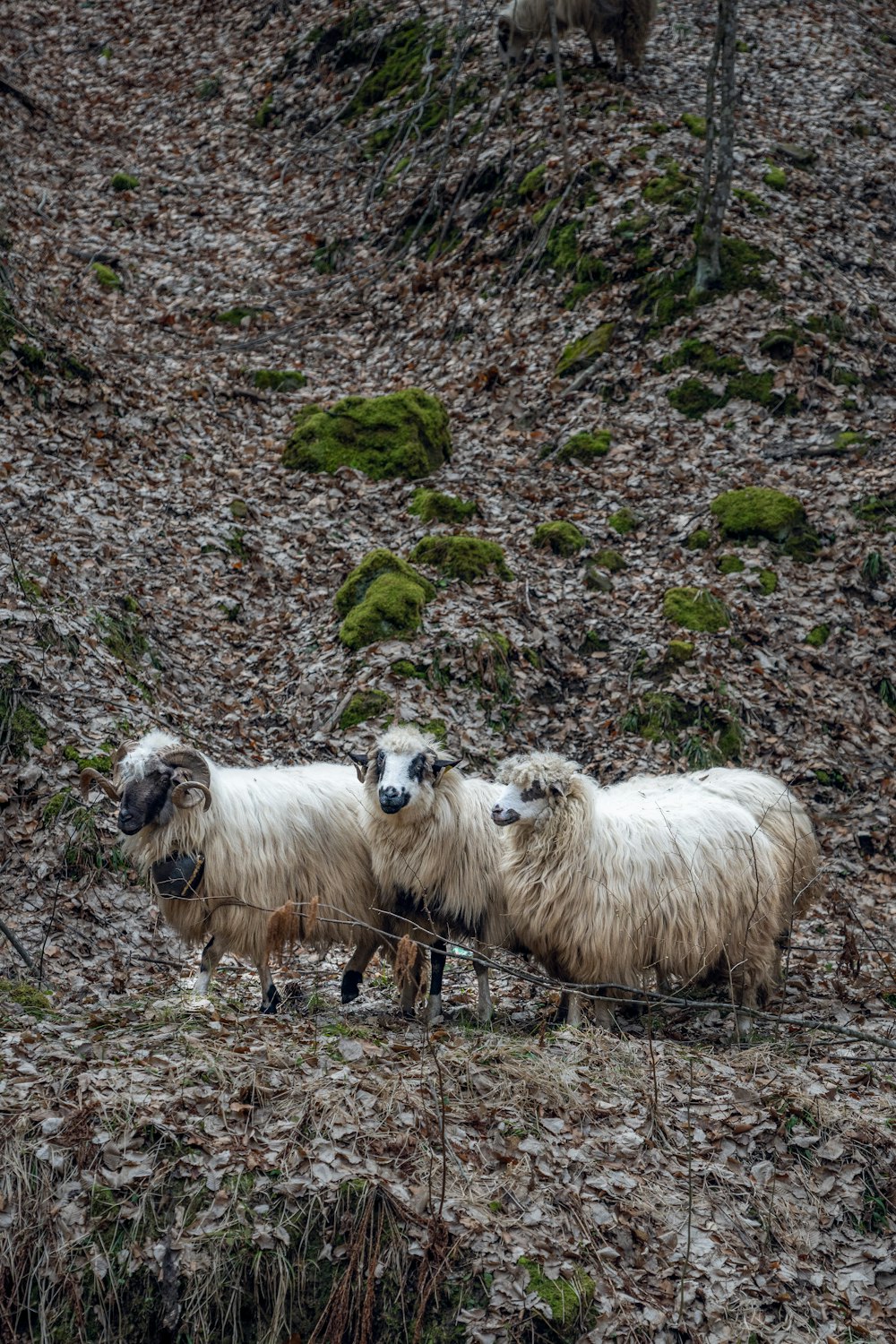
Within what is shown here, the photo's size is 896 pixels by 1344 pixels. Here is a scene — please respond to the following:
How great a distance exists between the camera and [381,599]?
11.9m

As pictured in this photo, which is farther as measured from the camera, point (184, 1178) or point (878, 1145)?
point (878, 1145)

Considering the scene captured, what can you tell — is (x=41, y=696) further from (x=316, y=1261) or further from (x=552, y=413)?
(x=552, y=413)

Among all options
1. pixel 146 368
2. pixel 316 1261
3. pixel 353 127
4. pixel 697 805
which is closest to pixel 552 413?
pixel 146 368

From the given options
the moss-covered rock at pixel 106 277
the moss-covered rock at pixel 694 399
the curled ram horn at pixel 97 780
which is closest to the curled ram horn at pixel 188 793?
the curled ram horn at pixel 97 780

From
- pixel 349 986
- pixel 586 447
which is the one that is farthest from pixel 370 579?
pixel 349 986

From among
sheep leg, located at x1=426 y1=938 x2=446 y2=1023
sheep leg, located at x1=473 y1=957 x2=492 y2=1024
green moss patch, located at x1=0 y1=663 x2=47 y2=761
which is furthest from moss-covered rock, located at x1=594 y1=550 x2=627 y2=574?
green moss patch, located at x1=0 y1=663 x2=47 y2=761

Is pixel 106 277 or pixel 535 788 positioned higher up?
pixel 106 277

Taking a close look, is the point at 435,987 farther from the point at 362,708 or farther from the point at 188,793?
the point at 362,708

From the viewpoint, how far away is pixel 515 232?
1778 cm

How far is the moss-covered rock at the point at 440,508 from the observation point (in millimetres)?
13617

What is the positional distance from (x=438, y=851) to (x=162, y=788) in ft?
6.45

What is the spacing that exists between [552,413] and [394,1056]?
1079 cm

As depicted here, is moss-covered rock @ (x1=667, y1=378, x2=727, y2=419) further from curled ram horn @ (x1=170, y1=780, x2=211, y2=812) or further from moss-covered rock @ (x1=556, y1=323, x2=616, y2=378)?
curled ram horn @ (x1=170, y1=780, x2=211, y2=812)

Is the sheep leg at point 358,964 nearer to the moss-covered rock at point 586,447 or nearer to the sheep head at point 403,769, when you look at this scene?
the sheep head at point 403,769
